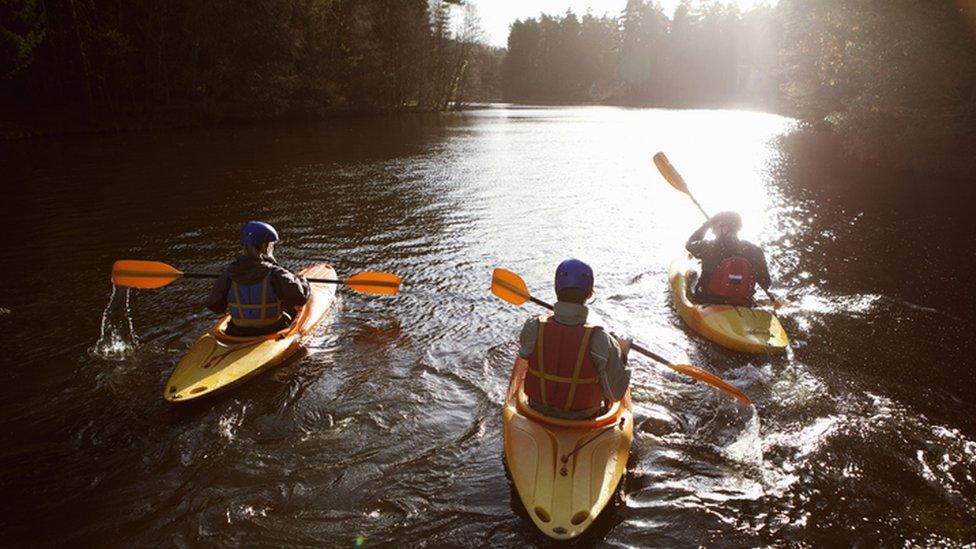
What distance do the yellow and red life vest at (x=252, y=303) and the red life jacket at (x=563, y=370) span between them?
3.09 metres

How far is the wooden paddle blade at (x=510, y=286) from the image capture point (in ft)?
18.4

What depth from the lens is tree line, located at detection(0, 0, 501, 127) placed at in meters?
26.2

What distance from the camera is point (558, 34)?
9188cm

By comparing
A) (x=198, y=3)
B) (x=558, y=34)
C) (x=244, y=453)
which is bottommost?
(x=244, y=453)

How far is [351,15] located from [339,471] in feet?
135

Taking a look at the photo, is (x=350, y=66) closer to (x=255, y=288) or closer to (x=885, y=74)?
(x=885, y=74)

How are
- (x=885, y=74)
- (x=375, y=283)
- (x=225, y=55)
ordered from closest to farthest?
(x=375, y=283) → (x=885, y=74) → (x=225, y=55)

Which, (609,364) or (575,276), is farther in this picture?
(609,364)

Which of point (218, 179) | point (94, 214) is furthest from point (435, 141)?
point (94, 214)

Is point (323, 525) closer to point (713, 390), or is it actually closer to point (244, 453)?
point (244, 453)

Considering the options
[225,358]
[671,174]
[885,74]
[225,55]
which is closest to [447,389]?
[225,358]

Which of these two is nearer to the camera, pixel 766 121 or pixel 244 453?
pixel 244 453

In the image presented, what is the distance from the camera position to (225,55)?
106 feet

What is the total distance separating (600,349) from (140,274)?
5.52 meters
